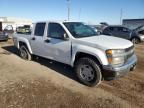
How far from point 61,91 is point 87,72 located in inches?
37.6

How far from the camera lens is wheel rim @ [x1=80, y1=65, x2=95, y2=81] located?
17.6ft

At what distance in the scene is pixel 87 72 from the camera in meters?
5.46

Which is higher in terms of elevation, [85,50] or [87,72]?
[85,50]

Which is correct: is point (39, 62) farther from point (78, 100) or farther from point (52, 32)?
Result: point (78, 100)

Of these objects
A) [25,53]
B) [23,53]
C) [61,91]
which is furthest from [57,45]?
[23,53]

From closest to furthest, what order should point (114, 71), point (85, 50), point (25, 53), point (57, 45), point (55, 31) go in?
point (114, 71), point (85, 50), point (57, 45), point (55, 31), point (25, 53)

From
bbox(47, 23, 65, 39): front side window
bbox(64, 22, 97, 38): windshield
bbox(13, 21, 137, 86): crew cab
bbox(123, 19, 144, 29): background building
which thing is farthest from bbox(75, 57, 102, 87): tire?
bbox(123, 19, 144, 29): background building

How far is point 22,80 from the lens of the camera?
19.7 feet

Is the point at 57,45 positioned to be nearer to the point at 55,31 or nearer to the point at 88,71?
the point at 55,31

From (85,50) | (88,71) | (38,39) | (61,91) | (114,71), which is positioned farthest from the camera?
(38,39)

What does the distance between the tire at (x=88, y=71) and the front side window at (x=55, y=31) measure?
1.21 metres

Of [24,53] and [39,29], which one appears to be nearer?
[39,29]

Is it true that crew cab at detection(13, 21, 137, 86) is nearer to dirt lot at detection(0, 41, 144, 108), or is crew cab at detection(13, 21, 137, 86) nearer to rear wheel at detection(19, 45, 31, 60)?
dirt lot at detection(0, 41, 144, 108)

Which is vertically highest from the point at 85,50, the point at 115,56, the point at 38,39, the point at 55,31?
the point at 55,31
